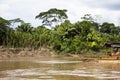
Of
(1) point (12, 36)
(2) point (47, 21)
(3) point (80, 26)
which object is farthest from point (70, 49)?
(2) point (47, 21)

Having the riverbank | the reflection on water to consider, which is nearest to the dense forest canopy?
the riverbank

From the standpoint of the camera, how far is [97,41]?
6059cm

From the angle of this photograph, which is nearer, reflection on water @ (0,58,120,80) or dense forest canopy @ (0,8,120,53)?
reflection on water @ (0,58,120,80)

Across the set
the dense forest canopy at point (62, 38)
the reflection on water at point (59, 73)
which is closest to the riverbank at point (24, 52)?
the dense forest canopy at point (62, 38)

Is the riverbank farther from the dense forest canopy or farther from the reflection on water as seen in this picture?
the reflection on water

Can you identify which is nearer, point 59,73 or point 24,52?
point 59,73

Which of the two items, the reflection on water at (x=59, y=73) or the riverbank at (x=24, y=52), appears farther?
the riverbank at (x=24, y=52)

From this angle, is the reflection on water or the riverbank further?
the riverbank

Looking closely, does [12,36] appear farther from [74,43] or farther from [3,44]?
[74,43]

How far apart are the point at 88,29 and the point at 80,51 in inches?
194

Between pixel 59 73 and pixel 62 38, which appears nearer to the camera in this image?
pixel 59 73

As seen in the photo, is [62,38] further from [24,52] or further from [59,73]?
[59,73]

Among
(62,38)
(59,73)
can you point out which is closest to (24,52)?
(62,38)

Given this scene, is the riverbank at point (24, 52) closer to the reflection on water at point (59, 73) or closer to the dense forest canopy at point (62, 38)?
the dense forest canopy at point (62, 38)
